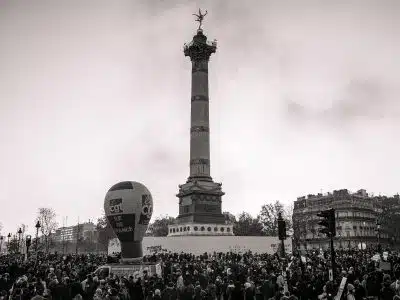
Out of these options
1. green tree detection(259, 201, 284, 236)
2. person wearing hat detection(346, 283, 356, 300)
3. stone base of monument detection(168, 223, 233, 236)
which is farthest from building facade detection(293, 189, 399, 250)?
person wearing hat detection(346, 283, 356, 300)

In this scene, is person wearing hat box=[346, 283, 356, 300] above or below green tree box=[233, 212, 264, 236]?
below

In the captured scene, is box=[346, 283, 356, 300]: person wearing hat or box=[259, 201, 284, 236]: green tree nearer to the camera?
box=[346, 283, 356, 300]: person wearing hat

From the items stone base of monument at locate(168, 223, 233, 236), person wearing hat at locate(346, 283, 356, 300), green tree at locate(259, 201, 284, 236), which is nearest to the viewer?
person wearing hat at locate(346, 283, 356, 300)

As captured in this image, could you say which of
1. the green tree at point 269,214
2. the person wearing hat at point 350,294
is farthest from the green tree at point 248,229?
the person wearing hat at point 350,294

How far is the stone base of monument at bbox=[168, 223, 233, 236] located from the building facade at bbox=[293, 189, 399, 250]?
41.8 meters

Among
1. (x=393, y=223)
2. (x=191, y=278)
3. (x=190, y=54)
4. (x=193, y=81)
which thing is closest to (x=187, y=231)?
(x=193, y=81)

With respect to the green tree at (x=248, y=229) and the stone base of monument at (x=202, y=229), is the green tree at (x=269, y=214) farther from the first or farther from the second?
the stone base of monument at (x=202, y=229)

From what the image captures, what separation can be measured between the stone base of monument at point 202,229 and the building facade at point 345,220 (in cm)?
4180

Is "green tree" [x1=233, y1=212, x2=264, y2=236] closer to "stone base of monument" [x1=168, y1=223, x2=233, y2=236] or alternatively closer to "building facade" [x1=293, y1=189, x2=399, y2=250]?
"building facade" [x1=293, y1=189, x2=399, y2=250]

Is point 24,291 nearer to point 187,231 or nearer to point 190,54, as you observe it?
point 187,231

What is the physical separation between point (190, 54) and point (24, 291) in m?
61.2

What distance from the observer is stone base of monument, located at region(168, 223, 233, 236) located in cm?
6519

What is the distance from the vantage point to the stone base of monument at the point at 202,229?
6519 centimetres

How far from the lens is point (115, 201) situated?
35219 mm
